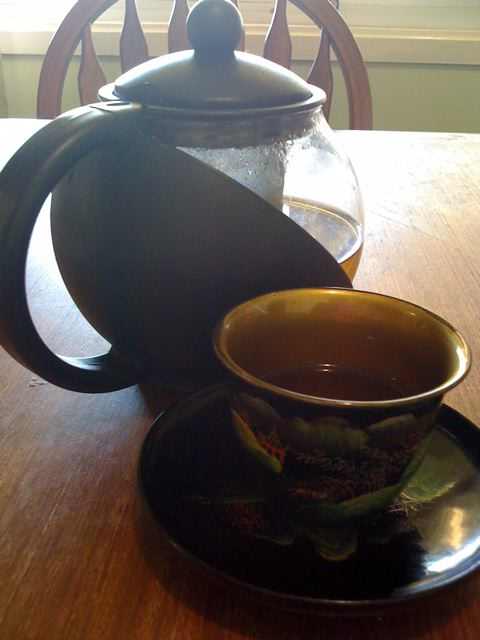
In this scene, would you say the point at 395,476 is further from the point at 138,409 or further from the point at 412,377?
the point at 138,409

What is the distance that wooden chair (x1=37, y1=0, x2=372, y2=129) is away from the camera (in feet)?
3.11

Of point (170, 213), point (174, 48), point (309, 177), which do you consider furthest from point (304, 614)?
point (174, 48)

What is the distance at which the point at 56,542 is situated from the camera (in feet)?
0.98

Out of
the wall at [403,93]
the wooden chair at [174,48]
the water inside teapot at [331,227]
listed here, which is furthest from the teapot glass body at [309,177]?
the wall at [403,93]

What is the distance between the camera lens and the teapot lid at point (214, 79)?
13.5 inches

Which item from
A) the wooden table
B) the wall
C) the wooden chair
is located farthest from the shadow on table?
the wall

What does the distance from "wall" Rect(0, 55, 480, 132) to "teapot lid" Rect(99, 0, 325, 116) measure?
3.76ft

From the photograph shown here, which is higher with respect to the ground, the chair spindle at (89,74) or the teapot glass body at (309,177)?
the teapot glass body at (309,177)

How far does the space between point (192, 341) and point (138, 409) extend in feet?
0.19

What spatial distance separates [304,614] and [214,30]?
0.28m

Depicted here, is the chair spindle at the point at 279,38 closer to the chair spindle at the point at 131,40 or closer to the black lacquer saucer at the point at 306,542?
the chair spindle at the point at 131,40

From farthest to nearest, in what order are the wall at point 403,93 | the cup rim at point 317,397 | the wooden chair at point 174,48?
the wall at point 403,93 < the wooden chair at point 174,48 < the cup rim at point 317,397

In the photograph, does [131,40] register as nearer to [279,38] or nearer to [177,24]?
[177,24]

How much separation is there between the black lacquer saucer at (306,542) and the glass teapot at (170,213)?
0.05m
